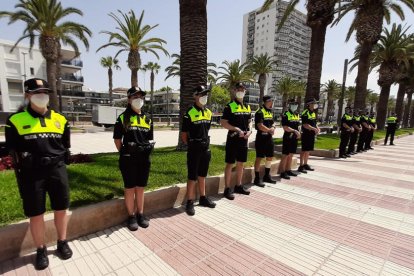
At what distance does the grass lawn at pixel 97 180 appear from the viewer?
12.4 feet

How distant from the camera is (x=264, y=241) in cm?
379

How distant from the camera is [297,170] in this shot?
8281 millimetres

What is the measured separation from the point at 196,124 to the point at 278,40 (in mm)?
114363

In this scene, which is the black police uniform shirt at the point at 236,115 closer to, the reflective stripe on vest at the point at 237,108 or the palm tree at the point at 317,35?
the reflective stripe on vest at the point at 237,108

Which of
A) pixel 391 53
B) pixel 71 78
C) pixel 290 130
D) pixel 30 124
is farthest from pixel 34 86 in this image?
pixel 71 78

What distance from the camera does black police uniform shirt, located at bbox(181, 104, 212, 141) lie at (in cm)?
464

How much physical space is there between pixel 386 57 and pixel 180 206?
99.9 ft

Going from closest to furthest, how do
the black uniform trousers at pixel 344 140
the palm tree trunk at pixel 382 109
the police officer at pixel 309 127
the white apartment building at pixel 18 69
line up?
the police officer at pixel 309 127 → the black uniform trousers at pixel 344 140 → the palm tree trunk at pixel 382 109 → the white apartment building at pixel 18 69

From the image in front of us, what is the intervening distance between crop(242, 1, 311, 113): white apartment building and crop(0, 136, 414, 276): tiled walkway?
104m

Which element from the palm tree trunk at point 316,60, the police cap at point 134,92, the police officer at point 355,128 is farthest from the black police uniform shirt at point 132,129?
the palm tree trunk at point 316,60

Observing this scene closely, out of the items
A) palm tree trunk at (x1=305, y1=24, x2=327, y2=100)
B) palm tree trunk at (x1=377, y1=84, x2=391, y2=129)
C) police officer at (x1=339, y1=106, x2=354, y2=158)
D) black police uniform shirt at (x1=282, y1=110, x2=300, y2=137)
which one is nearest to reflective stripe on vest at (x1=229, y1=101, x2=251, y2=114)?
black police uniform shirt at (x1=282, y1=110, x2=300, y2=137)

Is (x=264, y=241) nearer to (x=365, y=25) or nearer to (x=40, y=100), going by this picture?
(x=40, y=100)

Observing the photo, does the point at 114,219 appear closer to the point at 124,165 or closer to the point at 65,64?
the point at 124,165

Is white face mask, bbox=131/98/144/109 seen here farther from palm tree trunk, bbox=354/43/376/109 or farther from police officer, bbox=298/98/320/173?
palm tree trunk, bbox=354/43/376/109
